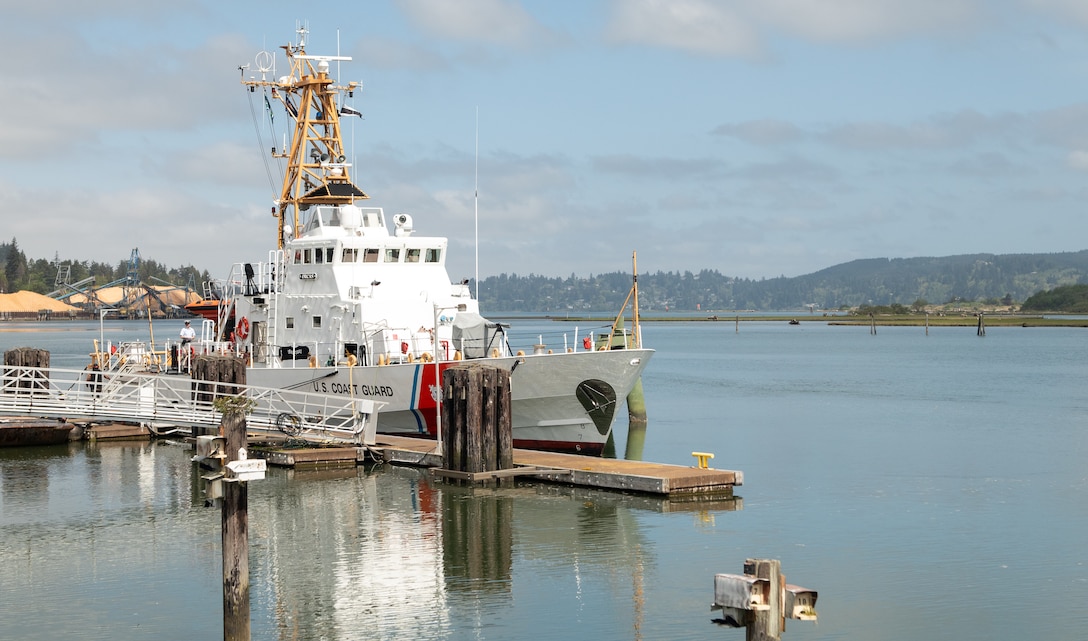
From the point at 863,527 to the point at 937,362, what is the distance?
62262mm

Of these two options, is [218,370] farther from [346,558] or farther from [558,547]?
[558,547]

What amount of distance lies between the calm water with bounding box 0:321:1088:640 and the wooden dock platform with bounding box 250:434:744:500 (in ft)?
1.68

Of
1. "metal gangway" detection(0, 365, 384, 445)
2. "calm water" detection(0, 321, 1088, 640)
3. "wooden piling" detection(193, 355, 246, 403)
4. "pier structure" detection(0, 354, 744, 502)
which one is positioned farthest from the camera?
"wooden piling" detection(193, 355, 246, 403)

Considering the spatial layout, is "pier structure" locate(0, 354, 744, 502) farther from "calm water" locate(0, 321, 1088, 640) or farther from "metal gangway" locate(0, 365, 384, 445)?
"calm water" locate(0, 321, 1088, 640)

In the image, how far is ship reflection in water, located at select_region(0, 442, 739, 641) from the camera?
51.5ft

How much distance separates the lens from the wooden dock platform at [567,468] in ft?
77.7

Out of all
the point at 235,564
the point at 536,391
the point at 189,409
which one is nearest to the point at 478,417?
the point at 536,391

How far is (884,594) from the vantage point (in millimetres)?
17297

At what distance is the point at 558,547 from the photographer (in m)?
20.1

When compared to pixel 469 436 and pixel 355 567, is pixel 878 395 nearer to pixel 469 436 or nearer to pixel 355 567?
pixel 469 436

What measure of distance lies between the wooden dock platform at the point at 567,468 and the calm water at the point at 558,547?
512 millimetres

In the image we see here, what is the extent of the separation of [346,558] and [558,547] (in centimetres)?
364

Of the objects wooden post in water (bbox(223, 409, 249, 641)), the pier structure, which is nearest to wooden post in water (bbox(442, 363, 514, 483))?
the pier structure

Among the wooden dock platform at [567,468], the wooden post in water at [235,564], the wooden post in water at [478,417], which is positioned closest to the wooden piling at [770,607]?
the wooden post in water at [235,564]
